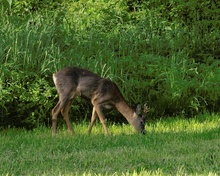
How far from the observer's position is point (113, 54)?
13.2 m

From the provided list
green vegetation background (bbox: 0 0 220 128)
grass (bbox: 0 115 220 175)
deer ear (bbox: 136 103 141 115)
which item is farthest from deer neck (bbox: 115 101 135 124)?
green vegetation background (bbox: 0 0 220 128)

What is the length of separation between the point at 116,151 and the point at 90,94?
2.65 metres

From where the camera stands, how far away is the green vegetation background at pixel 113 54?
11617 millimetres

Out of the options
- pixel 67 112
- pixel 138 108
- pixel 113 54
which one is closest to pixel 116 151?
pixel 138 108

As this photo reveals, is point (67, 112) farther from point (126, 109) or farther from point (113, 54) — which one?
point (113, 54)

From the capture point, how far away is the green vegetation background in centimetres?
1162


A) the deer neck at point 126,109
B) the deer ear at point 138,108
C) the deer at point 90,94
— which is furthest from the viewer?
the deer neck at point 126,109

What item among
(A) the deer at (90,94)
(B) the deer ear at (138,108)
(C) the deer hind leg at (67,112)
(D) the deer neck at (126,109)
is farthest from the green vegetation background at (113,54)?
(B) the deer ear at (138,108)

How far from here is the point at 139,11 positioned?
17.1 meters

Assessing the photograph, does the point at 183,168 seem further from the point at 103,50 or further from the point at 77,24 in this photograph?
the point at 77,24

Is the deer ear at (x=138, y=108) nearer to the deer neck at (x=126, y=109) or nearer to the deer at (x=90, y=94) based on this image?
the deer at (x=90, y=94)

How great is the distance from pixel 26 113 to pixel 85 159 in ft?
12.8

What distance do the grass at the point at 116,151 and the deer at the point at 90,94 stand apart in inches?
10.6

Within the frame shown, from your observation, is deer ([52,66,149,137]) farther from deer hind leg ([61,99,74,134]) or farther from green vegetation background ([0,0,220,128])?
green vegetation background ([0,0,220,128])
